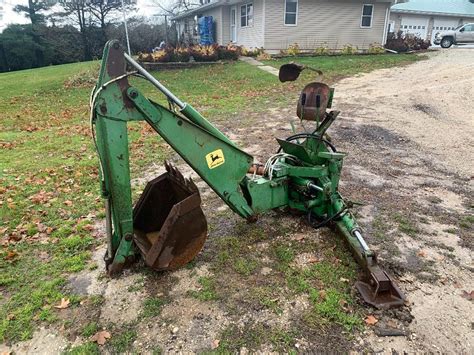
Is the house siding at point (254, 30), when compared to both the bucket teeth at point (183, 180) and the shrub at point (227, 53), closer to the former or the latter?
the shrub at point (227, 53)

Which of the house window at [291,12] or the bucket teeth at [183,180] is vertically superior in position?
the house window at [291,12]

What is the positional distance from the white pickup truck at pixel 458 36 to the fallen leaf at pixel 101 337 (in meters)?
30.1

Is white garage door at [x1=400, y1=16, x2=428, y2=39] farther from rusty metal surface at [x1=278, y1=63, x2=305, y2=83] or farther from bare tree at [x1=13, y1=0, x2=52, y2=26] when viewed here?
rusty metal surface at [x1=278, y1=63, x2=305, y2=83]

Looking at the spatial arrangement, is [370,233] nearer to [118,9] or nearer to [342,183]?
[342,183]

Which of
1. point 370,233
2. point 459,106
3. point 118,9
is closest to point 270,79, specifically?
point 459,106

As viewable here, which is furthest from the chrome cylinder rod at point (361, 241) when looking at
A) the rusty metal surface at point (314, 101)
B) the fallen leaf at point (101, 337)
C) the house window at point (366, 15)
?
the house window at point (366, 15)

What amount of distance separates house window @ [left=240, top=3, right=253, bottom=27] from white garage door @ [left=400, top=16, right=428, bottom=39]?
14522 millimetres

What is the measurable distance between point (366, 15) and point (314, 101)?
21.0 meters

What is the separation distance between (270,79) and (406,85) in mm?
4919

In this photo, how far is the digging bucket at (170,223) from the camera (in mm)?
2975

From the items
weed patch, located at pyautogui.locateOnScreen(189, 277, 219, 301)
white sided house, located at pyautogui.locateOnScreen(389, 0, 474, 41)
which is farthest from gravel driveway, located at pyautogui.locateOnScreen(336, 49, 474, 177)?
white sided house, located at pyautogui.locateOnScreen(389, 0, 474, 41)


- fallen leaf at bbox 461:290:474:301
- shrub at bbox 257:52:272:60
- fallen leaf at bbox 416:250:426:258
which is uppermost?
shrub at bbox 257:52:272:60

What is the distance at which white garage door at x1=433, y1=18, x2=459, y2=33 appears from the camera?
1192 inches

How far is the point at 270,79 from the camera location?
14.4 meters
